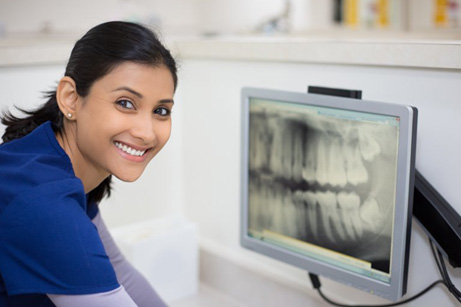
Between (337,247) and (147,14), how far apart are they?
234 centimetres

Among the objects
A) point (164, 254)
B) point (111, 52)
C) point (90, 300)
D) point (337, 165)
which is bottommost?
point (164, 254)

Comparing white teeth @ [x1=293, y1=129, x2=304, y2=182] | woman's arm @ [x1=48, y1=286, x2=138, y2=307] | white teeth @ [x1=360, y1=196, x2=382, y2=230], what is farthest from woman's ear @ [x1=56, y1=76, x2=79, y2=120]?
white teeth @ [x1=360, y1=196, x2=382, y2=230]

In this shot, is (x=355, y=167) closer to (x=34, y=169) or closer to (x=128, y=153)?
(x=128, y=153)

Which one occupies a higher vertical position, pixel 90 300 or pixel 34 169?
pixel 34 169

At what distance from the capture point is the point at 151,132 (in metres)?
1.00

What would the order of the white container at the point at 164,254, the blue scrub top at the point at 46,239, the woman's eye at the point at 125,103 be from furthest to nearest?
the white container at the point at 164,254, the woman's eye at the point at 125,103, the blue scrub top at the point at 46,239

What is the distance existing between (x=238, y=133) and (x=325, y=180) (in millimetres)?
477

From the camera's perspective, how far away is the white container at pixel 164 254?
1523 millimetres

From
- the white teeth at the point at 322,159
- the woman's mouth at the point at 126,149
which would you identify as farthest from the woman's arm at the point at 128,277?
the white teeth at the point at 322,159

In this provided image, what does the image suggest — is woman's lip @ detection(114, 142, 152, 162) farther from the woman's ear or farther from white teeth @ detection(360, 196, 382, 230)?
white teeth @ detection(360, 196, 382, 230)

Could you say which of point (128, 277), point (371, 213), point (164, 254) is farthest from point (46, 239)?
point (164, 254)

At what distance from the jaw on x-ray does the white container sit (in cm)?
33

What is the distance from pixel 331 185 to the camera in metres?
1.14

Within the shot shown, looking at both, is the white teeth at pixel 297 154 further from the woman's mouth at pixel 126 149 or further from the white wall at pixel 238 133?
the woman's mouth at pixel 126 149
